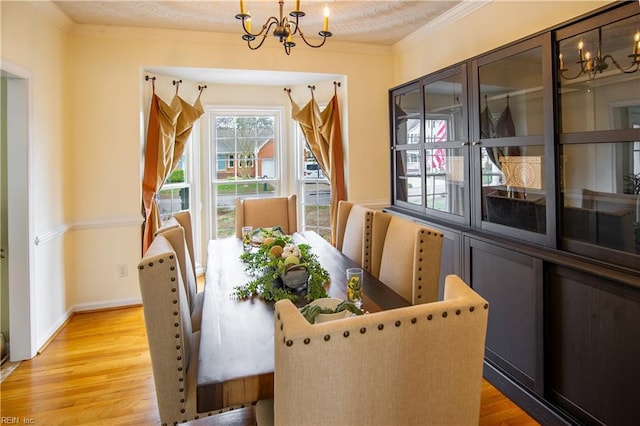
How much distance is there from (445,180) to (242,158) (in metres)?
2.56

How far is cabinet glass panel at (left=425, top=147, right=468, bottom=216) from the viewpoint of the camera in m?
2.83

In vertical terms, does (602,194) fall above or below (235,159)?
below

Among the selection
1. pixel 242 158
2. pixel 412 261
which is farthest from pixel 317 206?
pixel 412 261

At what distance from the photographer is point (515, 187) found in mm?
2322

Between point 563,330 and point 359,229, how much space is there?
125 centimetres

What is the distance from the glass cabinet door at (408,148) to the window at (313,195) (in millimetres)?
1003

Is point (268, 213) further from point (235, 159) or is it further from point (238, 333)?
point (238, 333)

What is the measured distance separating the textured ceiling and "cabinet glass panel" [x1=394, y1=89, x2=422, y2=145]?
0.63 metres

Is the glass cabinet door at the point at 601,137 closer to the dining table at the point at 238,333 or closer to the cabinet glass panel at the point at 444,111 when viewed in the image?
the cabinet glass panel at the point at 444,111

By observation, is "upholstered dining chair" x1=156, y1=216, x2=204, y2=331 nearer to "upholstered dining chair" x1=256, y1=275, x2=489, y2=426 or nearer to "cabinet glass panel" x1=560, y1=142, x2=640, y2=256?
"upholstered dining chair" x1=256, y1=275, x2=489, y2=426

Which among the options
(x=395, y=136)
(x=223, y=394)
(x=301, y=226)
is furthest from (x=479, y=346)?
(x=301, y=226)

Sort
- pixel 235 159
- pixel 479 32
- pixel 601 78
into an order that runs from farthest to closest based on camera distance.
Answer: pixel 235 159, pixel 479 32, pixel 601 78

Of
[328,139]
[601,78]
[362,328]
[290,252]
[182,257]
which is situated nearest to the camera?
[362,328]

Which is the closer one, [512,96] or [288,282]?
[288,282]
